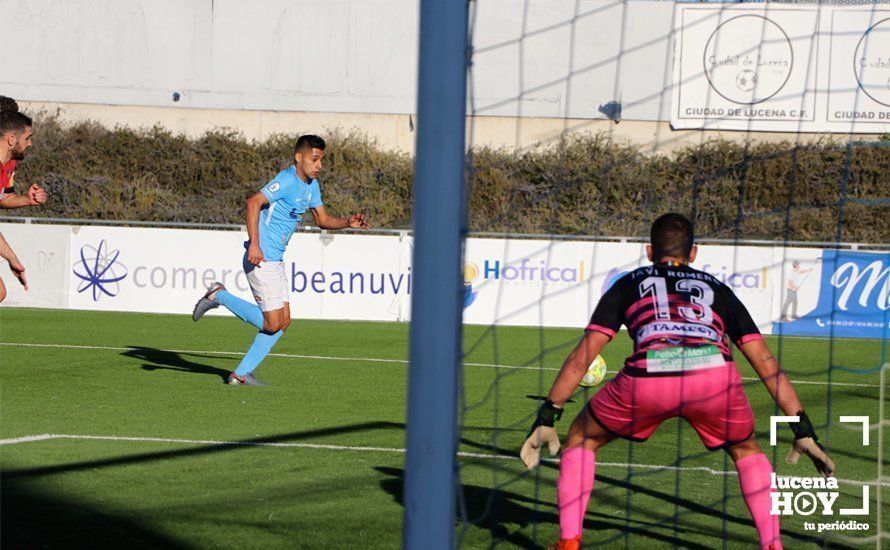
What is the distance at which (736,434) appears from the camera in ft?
Result: 15.3

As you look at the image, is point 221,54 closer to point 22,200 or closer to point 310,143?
point 310,143

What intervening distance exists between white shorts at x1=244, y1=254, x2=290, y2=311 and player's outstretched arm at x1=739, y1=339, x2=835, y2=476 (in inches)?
235

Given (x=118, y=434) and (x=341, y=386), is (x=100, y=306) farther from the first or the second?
(x=118, y=434)

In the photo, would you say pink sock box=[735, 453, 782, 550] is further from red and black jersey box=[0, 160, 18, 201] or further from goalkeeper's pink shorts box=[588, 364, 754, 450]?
red and black jersey box=[0, 160, 18, 201]

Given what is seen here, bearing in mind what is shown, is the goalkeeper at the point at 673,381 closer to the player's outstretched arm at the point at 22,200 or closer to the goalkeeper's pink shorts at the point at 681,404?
the goalkeeper's pink shorts at the point at 681,404

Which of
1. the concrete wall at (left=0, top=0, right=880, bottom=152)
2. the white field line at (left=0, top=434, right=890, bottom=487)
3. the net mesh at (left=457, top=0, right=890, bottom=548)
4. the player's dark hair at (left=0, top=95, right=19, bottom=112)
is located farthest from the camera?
the concrete wall at (left=0, top=0, right=880, bottom=152)

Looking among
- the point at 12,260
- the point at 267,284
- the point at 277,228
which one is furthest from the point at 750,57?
the point at 12,260

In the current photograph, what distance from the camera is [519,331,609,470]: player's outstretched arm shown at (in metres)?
4.31

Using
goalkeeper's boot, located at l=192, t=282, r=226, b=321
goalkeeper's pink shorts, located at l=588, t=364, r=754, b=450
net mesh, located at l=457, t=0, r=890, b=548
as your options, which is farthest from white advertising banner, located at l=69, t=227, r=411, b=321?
goalkeeper's pink shorts, located at l=588, t=364, r=754, b=450

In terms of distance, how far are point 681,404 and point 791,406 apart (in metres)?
0.44

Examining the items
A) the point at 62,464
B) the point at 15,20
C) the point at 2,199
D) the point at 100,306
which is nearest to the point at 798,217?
the point at 100,306

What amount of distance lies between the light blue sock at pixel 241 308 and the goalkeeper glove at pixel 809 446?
6.70 meters

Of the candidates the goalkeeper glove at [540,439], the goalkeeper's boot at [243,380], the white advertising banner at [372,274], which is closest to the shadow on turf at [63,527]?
the goalkeeper glove at [540,439]

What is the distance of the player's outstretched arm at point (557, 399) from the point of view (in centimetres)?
431
